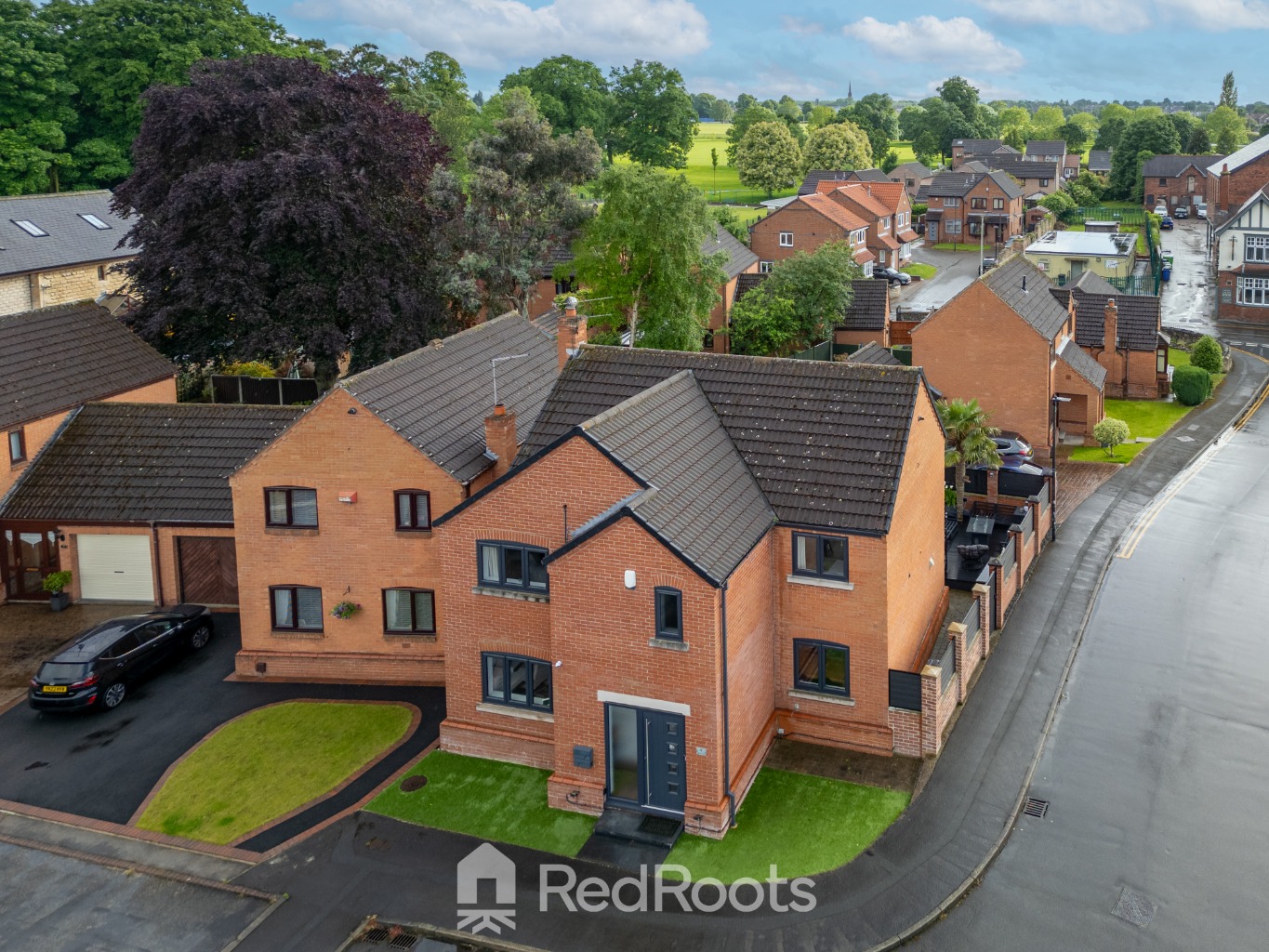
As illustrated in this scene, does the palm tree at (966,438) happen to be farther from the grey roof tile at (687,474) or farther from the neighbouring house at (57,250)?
the neighbouring house at (57,250)

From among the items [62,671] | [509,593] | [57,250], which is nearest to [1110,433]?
[509,593]

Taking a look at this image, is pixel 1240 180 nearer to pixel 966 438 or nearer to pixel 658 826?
pixel 966 438

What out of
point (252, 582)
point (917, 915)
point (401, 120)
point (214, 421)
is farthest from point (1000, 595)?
point (401, 120)

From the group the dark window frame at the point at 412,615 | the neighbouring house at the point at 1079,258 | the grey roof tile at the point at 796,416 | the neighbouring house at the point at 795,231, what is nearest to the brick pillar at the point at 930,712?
the grey roof tile at the point at 796,416

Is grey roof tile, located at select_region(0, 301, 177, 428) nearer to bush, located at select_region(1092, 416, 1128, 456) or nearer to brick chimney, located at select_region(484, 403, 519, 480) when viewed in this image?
brick chimney, located at select_region(484, 403, 519, 480)

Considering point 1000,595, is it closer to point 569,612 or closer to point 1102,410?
point 569,612

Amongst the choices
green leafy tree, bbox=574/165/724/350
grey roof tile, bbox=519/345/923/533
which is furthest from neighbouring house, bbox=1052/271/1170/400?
grey roof tile, bbox=519/345/923/533
